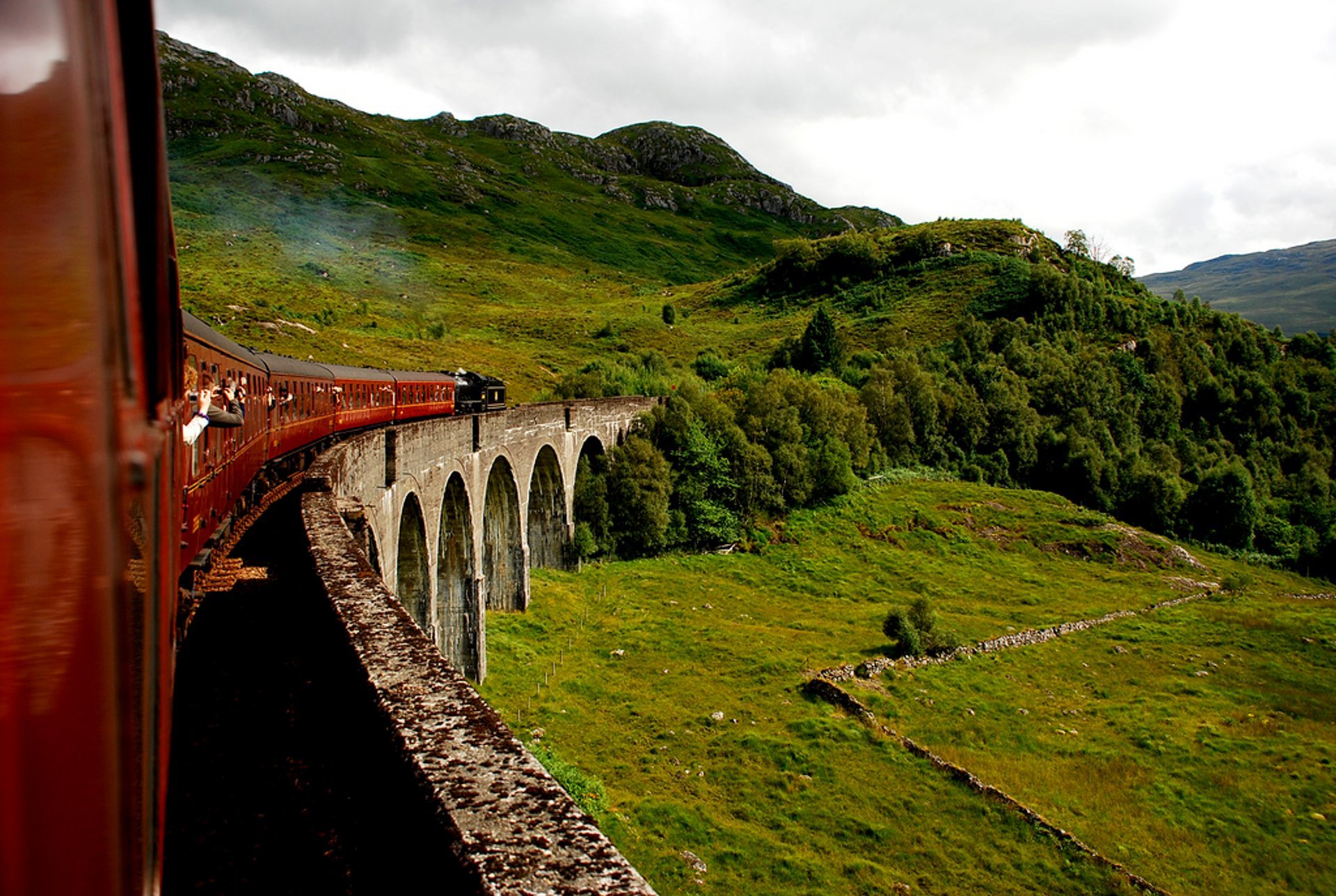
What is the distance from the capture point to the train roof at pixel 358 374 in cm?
1519

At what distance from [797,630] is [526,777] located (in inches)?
990

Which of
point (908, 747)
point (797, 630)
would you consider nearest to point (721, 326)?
point (797, 630)

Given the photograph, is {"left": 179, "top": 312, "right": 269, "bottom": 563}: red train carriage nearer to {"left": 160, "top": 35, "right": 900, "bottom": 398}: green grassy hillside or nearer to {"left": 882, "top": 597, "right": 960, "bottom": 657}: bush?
{"left": 882, "top": 597, "right": 960, "bottom": 657}: bush

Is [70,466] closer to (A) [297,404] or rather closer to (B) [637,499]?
(A) [297,404]

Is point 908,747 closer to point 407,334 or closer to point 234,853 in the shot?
point 234,853

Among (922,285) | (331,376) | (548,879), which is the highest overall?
(922,285)

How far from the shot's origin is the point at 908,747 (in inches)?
729

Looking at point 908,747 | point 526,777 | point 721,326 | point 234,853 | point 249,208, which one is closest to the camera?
point 526,777

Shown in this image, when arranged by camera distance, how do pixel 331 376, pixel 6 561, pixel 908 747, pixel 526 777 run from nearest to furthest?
pixel 6 561, pixel 526 777, pixel 331 376, pixel 908 747

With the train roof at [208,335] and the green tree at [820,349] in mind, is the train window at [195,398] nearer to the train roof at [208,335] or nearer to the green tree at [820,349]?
the train roof at [208,335]

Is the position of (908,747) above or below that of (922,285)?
below

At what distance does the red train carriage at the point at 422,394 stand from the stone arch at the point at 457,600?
3268 mm

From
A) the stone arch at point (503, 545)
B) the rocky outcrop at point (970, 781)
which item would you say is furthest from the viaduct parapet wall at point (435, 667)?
the rocky outcrop at point (970, 781)

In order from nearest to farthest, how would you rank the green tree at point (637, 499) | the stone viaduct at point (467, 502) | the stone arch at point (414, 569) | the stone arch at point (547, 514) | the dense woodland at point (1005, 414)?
the stone viaduct at point (467, 502) < the stone arch at point (414, 569) < the stone arch at point (547, 514) < the green tree at point (637, 499) < the dense woodland at point (1005, 414)
